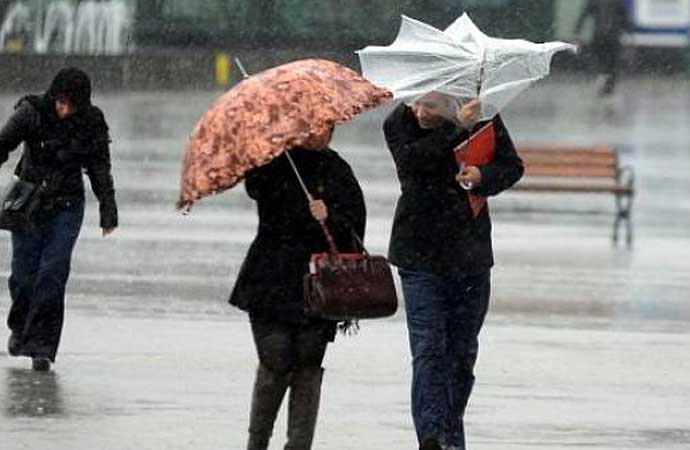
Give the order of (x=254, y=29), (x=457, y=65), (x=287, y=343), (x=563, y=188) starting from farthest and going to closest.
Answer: (x=254, y=29) < (x=563, y=188) < (x=457, y=65) < (x=287, y=343)

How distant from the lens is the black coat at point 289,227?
9797 millimetres

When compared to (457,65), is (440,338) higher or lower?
lower

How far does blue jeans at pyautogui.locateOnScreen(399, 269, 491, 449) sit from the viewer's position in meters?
10.2

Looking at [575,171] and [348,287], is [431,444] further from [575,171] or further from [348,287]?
[575,171]

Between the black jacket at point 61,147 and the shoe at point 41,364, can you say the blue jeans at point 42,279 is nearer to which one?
the shoe at point 41,364

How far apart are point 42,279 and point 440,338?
3.48m

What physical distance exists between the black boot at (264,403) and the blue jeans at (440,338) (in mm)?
674

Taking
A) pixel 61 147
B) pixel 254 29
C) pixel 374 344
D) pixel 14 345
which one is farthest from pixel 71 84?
pixel 254 29

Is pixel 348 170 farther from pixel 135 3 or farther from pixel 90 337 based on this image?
pixel 135 3

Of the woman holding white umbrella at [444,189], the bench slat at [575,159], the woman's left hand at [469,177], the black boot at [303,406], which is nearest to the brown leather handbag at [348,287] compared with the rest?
the black boot at [303,406]

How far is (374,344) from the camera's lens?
1445 cm

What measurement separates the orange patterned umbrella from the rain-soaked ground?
1598 millimetres

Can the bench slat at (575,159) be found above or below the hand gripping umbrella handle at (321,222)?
below

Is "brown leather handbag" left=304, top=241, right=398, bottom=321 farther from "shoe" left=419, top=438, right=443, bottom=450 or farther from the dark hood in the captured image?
the dark hood
